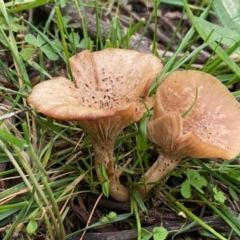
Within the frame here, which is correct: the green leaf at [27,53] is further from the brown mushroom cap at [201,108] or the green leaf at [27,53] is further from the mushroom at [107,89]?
the brown mushroom cap at [201,108]

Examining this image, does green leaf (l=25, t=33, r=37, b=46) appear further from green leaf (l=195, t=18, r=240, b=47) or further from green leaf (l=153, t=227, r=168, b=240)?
green leaf (l=153, t=227, r=168, b=240)

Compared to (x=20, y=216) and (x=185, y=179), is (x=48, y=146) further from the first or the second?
(x=185, y=179)

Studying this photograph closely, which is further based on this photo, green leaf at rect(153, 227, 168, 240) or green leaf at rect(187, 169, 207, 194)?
green leaf at rect(187, 169, 207, 194)

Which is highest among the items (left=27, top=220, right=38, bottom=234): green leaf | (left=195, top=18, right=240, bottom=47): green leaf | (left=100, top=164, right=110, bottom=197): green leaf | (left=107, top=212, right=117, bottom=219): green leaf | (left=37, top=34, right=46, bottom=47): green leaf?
(left=195, top=18, right=240, bottom=47): green leaf

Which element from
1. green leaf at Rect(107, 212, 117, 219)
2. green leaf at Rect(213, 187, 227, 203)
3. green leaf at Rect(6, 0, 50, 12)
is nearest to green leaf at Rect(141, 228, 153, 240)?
green leaf at Rect(107, 212, 117, 219)

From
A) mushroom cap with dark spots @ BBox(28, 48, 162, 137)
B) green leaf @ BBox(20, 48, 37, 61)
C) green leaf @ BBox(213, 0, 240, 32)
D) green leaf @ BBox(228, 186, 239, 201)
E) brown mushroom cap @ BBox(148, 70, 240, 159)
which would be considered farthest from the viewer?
green leaf @ BBox(213, 0, 240, 32)

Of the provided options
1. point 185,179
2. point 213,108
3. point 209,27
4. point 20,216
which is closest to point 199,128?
point 213,108

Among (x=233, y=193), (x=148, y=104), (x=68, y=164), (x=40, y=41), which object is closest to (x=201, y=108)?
(x=148, y=104)
